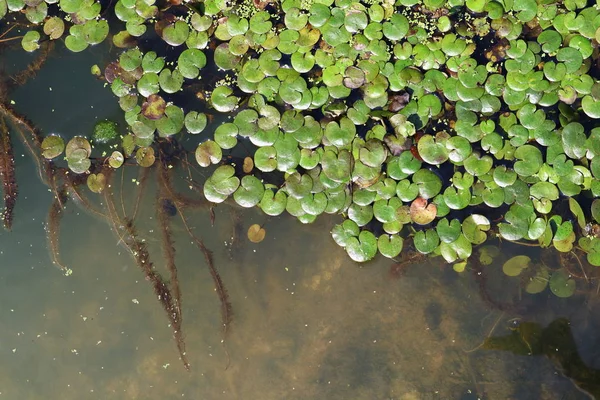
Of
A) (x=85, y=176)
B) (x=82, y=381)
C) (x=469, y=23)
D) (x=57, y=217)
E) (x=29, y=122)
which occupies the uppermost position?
(x=469, y=23)

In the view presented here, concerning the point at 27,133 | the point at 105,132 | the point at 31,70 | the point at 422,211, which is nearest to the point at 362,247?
the point at 422,211

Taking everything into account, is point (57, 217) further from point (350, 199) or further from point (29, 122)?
point (350, 199)

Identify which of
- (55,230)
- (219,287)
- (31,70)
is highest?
(31,70)

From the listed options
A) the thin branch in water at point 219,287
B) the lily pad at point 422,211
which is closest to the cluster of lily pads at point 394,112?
the lily pad at point 422,211

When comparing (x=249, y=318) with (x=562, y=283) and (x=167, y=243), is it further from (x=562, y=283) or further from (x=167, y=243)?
(x=562, y=283)

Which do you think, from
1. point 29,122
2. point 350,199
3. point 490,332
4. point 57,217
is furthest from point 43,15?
point 490,332

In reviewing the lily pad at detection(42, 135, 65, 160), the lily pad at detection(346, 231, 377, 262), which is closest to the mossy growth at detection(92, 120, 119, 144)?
the lily pad at detection(42, 135, 65, 160)
